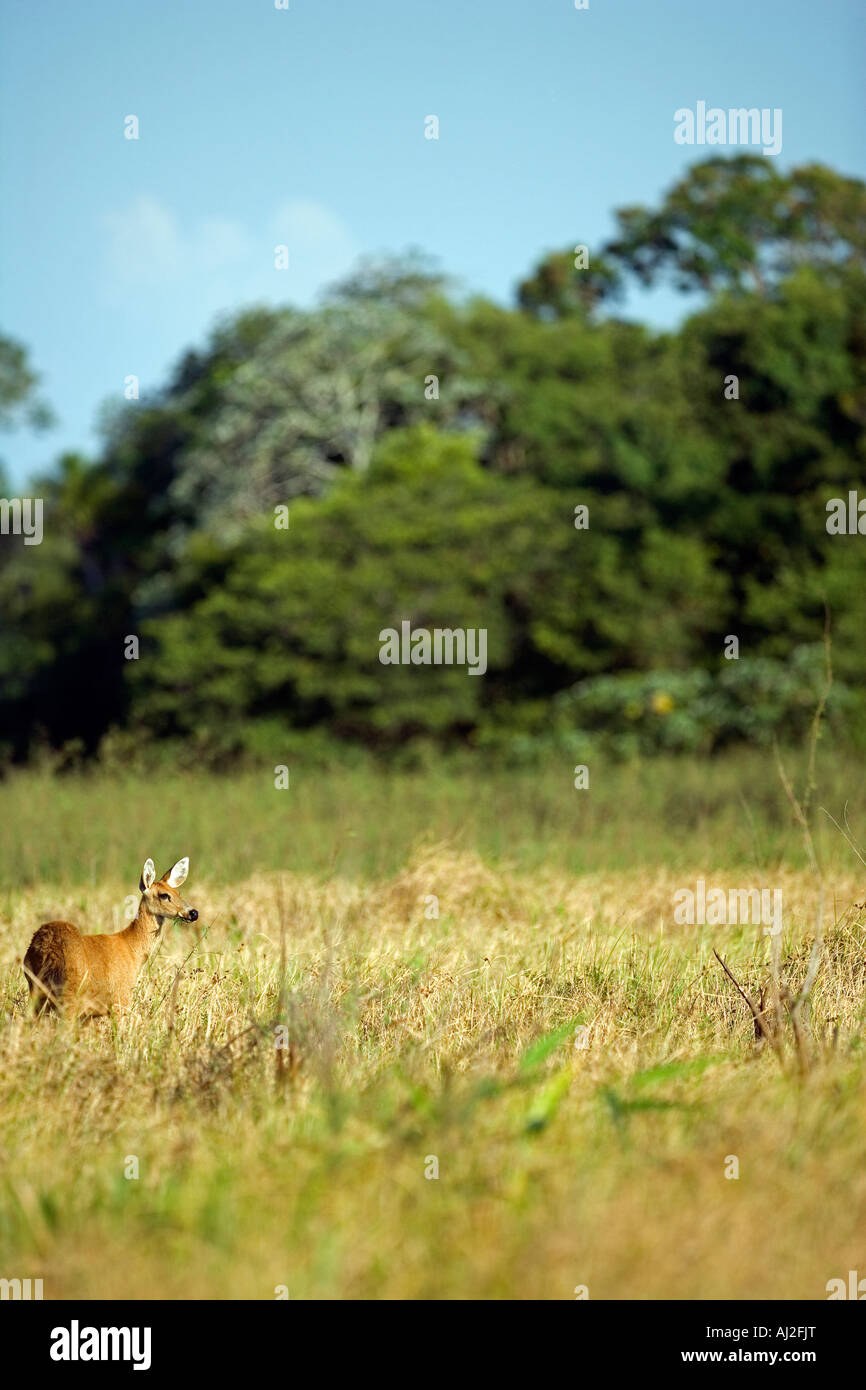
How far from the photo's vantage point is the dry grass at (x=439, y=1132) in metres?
3.56

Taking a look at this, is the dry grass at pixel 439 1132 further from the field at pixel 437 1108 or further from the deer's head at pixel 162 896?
the deer's head at pixel 162 896

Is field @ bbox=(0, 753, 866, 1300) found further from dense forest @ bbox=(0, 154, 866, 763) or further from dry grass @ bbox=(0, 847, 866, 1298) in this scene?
dense forest @ bbox=(0, 154, 866, 763)

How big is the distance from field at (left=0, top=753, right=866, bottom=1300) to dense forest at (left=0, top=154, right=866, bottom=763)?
41.9 ft

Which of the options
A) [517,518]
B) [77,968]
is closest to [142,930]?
[77,968]

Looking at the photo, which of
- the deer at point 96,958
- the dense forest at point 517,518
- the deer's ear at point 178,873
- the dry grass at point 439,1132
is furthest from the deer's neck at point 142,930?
the dense forest at point 517,518

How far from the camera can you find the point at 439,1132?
3922 mm

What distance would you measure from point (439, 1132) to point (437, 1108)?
0.50ft

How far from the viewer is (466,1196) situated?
3746 mm

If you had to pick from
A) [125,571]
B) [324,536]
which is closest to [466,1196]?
[324,536]

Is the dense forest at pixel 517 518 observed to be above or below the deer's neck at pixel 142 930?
above

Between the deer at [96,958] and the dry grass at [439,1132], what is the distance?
13 centimetres

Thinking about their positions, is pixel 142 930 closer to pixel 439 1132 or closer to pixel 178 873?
pixel 178 873
